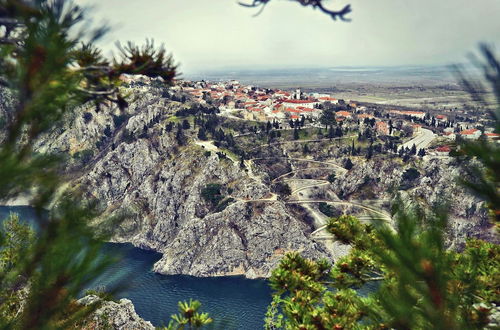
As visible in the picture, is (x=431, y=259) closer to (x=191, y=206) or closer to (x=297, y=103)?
(x=191, y=206)

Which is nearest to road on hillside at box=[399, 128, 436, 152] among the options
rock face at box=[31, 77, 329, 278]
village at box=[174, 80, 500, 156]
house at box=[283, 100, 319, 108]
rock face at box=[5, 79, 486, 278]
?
village at box=[174, 80, 500, 156]

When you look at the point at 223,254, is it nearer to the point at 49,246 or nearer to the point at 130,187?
the point at 130,187

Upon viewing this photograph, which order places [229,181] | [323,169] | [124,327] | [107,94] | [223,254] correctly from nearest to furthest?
[107,94], [124,327], [223,254], [229,181], [323,169]

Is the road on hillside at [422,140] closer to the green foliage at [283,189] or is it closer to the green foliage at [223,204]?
the green foliage at [283,189]

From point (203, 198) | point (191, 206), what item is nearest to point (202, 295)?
point (191, 206)

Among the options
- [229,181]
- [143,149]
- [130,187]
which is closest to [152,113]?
[143,149]

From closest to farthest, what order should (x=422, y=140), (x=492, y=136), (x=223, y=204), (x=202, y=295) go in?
(x=492, y=136), (x=202, y=295), (x=223, y=204), (x=422, y=140)

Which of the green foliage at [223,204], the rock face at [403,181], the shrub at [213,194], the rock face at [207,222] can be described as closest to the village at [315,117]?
the rock face at [403,181]

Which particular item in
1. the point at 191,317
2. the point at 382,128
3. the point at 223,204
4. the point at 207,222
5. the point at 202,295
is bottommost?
the point at 202,295
